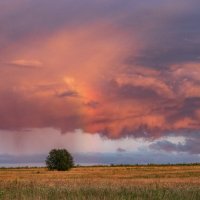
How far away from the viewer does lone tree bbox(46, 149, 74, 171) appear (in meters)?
96.6

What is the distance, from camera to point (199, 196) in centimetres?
1939

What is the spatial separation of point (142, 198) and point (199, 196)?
224cm

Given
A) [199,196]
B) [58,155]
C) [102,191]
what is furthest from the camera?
[58,155]


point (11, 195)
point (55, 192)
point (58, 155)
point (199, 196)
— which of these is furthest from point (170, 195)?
point (58, 155)

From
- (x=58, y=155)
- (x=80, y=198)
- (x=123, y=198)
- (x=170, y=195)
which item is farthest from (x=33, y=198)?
(x=58, y=155)

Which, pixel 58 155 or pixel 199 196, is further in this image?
pixel 58 155

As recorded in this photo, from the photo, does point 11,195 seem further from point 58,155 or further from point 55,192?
point 58,155

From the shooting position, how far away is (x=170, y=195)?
64.1 feet

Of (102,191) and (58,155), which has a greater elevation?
(58,155)

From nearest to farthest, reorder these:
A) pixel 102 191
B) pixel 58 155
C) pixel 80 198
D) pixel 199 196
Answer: pixel 80 198 → pixel 199 196 → pixel 102 191 → pixel 58 155

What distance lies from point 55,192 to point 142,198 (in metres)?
3.76

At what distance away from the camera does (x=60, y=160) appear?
97062mm

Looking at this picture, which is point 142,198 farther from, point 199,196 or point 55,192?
point 55,192

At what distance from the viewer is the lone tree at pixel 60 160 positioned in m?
96.6
